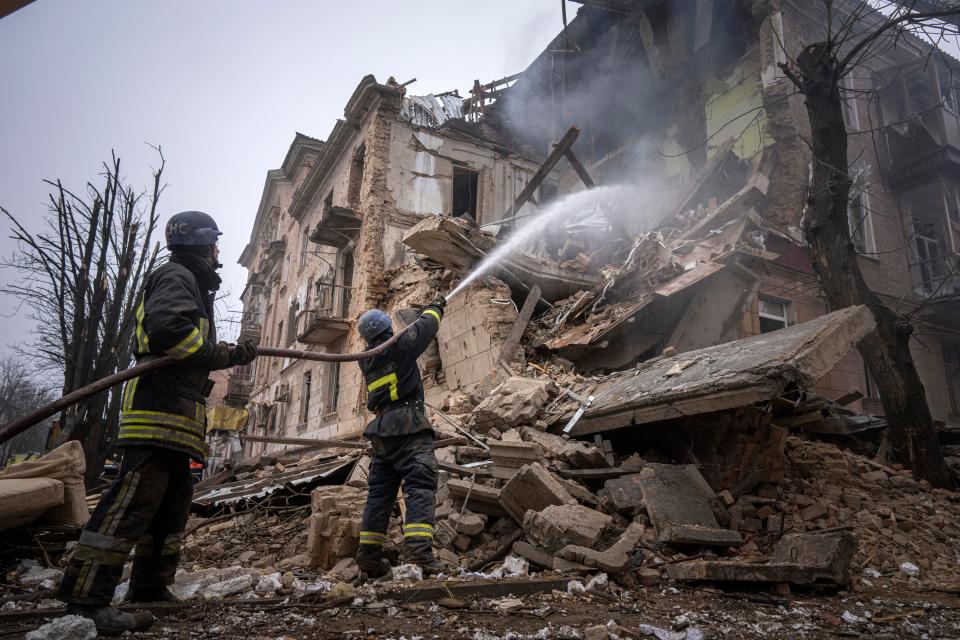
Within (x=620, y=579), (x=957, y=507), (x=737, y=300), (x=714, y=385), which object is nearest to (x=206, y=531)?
(x=620, y=579)

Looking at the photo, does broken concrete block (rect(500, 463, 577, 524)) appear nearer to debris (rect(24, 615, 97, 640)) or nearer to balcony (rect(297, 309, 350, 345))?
debris (rect(24, 615, 97, 640))

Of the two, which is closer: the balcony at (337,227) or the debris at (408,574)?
the debris at (408,574)

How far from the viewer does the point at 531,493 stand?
14.6 feet

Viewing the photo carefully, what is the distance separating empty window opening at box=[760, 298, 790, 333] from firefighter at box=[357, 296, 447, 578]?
32.1 feet

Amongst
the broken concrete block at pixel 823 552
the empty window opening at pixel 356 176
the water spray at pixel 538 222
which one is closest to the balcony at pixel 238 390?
the empty window opening at pixel 356 176

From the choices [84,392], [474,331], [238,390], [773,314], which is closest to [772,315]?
[773,314]

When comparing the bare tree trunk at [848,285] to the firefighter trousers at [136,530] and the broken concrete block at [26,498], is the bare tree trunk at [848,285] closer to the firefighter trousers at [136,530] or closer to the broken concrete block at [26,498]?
the firefighter trousers at [136,530]

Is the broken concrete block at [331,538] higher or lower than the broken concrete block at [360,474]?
lower

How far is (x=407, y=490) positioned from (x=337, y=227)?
536 inches

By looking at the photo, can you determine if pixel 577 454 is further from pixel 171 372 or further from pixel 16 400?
pixel 16 400

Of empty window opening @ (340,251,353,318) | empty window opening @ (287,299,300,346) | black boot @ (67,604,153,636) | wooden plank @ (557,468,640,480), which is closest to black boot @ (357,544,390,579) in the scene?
black boot @ (67,604,153,636)

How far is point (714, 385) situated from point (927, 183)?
14929mm

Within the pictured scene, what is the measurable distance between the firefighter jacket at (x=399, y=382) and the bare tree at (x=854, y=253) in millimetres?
5712

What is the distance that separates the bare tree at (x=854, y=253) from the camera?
22.4ft
